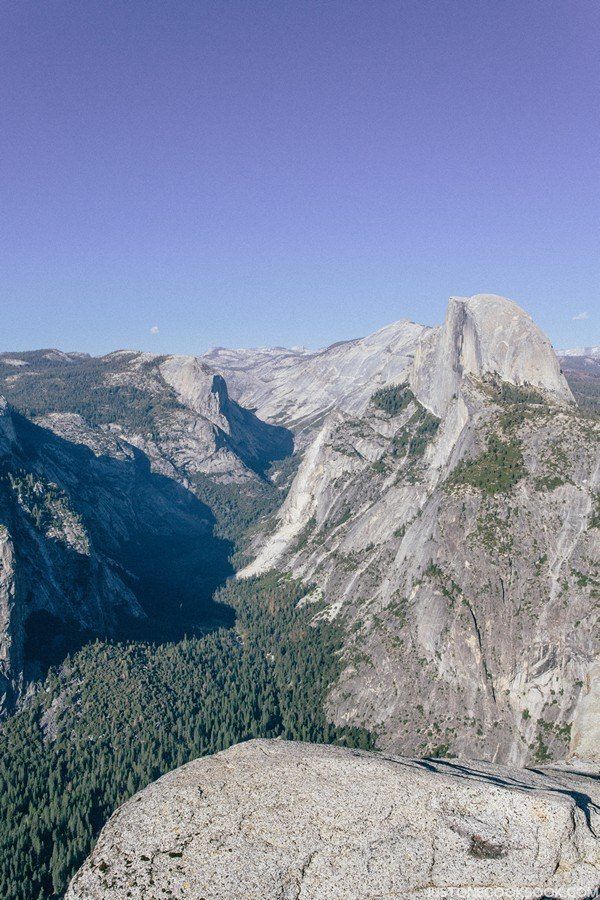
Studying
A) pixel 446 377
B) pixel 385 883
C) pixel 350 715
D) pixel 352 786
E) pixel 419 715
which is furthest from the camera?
pixel 446 377

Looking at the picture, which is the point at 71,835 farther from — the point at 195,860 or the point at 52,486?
the point at 52,486

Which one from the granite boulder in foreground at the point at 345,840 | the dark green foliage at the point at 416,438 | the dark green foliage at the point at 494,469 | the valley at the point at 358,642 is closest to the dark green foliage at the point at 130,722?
the valley at the point at 358,642

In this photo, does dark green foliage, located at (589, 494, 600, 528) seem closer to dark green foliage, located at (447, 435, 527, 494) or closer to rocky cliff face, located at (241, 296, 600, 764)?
rocky cliff face, located at (241, 296, 600, 764)

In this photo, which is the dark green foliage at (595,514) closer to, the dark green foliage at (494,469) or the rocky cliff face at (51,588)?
the dark green foliage at (494,469)

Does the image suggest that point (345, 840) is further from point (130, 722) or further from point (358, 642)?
point (358, 642)

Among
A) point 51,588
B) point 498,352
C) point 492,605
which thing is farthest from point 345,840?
point 498,352

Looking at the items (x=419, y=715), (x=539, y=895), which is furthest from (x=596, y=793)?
(x=419, y=715)

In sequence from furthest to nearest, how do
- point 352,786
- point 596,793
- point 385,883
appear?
point 596,793
point 352,786
point 385,883
